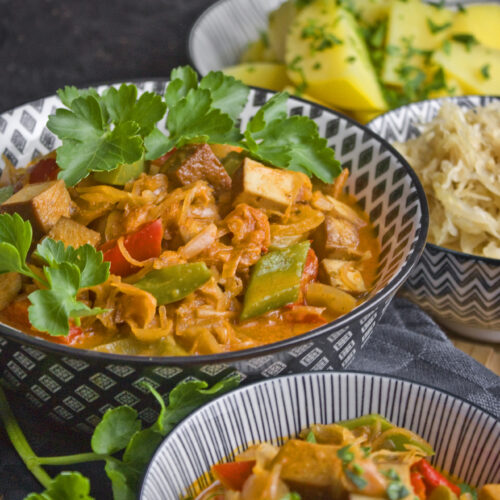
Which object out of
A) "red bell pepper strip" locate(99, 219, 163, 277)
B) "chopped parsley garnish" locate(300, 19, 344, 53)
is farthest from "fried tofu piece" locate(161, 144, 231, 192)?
"chopped parsley garnish" locate(300, 19, 344, 53)

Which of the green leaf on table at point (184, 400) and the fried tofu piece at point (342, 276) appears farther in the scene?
the fried tofu piece at point (342, 276)

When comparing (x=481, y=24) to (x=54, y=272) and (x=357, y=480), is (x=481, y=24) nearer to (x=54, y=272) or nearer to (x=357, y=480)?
(x=54, y=272)

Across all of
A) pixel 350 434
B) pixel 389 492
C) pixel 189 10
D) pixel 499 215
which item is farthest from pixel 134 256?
pixel 189 10

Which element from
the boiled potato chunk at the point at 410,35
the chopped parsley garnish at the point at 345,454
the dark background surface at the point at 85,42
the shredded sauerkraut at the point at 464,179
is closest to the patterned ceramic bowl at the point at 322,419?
the chopped parsley garnish at the point at 345,454

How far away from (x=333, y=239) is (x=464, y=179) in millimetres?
937

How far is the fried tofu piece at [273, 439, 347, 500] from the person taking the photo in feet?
6.61

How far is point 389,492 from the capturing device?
1.96 metres

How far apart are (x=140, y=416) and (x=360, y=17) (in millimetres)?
3373

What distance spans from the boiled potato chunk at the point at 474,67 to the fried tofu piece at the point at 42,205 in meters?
2.81

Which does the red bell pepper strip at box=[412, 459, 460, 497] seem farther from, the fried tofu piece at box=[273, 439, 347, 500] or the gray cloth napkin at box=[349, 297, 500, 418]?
the gray cloth napkin at box=[349, 297, 500, 418]

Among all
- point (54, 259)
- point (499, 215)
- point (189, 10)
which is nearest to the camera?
point (54, 259)

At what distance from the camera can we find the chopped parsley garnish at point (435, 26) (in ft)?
16.1

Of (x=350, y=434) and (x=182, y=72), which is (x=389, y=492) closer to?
(x=350, y=434)

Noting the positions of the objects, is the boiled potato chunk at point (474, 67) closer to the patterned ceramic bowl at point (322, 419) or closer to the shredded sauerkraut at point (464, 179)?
the shredded sauerkraut at point (464, 179)
